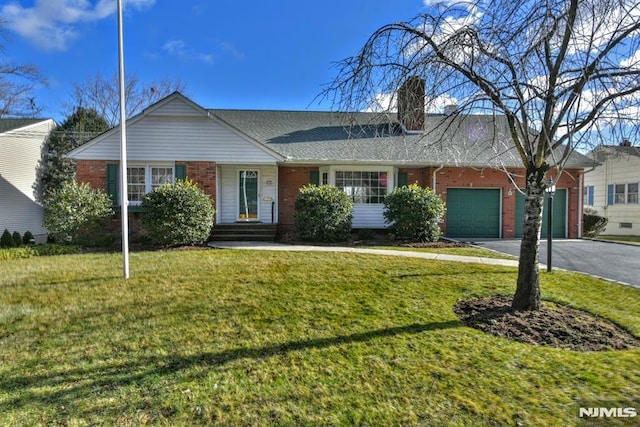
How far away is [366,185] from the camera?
1390 centimetres

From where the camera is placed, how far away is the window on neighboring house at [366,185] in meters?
13.8

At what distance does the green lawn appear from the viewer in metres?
2.69

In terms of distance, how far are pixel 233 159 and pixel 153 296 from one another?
7.66 meters

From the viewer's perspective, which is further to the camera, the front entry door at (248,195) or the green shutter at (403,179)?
the green shutter at (403,179)

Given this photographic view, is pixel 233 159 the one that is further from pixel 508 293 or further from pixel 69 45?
pixel 69 45

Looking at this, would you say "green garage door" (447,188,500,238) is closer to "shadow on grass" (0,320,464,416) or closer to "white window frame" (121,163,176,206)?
"white window frame" (121,163,176,206)

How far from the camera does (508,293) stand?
5.70 m

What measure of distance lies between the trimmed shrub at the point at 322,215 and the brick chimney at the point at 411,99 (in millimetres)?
6219

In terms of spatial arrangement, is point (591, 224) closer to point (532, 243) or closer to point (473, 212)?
point (473, 212)

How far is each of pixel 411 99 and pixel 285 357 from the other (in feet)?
12.9

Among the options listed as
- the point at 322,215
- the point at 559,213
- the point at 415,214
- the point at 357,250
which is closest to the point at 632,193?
the point at 559,213

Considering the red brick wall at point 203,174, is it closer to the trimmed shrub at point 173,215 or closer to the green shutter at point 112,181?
the trimmed shrub at point 173,215

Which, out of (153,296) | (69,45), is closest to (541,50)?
(153,296)

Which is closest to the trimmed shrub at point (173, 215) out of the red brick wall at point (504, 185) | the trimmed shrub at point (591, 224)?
the red brick wall at point (504, 185)
